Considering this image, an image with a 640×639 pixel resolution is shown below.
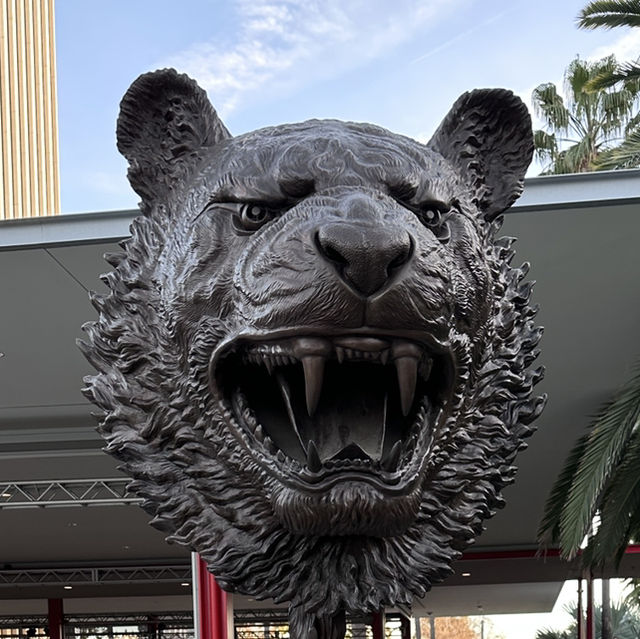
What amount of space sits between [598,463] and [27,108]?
91.9 ft

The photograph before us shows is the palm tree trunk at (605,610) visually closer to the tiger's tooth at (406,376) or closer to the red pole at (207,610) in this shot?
the red pole at (207,610)

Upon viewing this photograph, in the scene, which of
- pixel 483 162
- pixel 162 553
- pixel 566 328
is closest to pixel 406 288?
pixel 483 162

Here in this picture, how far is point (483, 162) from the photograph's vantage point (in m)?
1.38

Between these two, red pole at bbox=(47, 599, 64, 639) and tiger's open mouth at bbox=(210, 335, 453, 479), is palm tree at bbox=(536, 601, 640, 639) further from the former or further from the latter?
tiger's open mouth at bbox=(210, 335, 453, 479)

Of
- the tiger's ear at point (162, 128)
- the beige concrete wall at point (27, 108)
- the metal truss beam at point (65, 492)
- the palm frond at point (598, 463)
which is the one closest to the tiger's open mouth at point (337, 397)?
the tiger's ear at point (162, 128)

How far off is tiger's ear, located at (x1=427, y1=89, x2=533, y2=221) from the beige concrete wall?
28357 mm

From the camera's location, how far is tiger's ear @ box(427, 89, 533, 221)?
53.3 inches

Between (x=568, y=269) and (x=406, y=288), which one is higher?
(x=568, y=269)

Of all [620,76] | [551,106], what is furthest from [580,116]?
[620,76]

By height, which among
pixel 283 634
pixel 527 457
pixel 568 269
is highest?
pixel 568 269

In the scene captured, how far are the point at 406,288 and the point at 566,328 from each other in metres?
7.02

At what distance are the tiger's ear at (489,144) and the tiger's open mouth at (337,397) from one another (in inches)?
13.1

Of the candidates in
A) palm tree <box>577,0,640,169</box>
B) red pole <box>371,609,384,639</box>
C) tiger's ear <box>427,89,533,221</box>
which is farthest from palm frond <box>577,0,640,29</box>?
tiger's ear <box>427,89,533,221</box>

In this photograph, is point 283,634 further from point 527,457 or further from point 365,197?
point 365,197
